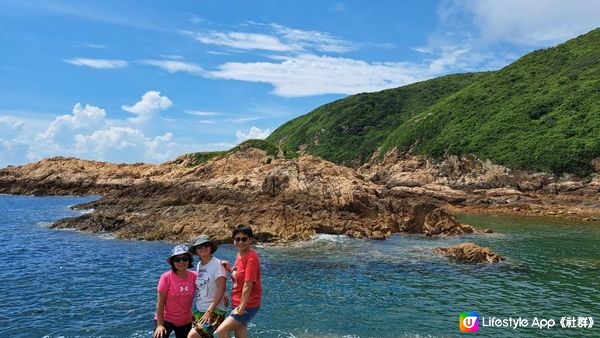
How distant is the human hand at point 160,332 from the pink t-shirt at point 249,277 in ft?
4.84

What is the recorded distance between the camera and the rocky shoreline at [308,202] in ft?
125

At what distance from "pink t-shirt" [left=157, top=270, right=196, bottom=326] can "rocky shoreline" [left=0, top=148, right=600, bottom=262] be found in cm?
2566

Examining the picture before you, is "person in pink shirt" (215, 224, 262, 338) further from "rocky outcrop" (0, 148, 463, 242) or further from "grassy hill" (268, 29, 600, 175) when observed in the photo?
"grassy hill" (268, 29, 600, 175)

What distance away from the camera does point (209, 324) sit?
8.89m

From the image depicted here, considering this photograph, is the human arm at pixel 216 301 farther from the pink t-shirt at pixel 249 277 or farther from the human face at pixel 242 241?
the human face at pixel 242 241

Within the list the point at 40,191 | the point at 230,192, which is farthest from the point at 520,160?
the point at 40,191

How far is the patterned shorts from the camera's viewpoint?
8781 millimetres

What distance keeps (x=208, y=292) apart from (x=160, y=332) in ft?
3.82

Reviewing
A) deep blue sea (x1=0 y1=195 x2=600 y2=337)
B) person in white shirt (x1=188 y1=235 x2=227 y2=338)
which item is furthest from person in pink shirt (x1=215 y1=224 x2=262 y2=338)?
deep blue sea (x1=0 y1=195 x2=600 y2=337)

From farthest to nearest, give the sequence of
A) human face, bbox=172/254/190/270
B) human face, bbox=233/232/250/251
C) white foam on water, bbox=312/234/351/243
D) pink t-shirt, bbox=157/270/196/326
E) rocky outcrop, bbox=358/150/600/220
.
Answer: rocky outcrop, bbox=358/150/600/220 < white foam on water, bbox=312/234/351/243 < human face, bbox=233/232/250/251 < pink t-shirt, bbox=157/270/196/326 < human face, bbox=172/254/190/270

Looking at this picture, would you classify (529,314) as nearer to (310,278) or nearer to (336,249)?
(310,278)

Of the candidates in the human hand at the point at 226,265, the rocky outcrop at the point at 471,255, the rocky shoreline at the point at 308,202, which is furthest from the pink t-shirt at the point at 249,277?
the rocky shoreline at the point at 308,202

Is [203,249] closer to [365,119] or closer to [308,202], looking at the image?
[308,202]

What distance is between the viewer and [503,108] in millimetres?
100562
